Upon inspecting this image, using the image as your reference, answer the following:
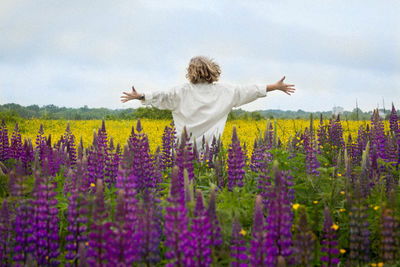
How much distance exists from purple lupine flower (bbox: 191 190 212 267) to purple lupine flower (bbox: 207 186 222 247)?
7 cm

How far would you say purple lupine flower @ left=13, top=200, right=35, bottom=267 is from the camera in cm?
312

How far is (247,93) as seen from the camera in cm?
798

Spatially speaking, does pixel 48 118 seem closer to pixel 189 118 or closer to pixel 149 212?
pixel 189 118

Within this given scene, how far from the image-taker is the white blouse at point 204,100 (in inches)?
Result: 309

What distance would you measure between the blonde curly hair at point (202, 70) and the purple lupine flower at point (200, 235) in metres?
5.27

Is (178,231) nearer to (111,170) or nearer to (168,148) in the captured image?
(111,170)

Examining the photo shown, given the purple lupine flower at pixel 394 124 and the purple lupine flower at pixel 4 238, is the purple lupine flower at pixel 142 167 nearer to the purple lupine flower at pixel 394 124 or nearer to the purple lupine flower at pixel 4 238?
the purple lupine flower at pixel 4 238

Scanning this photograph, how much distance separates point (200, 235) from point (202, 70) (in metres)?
5.35

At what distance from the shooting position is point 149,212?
2941mm

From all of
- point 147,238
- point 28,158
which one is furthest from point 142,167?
point 28,158

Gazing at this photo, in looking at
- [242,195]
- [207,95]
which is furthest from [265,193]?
[207,95]

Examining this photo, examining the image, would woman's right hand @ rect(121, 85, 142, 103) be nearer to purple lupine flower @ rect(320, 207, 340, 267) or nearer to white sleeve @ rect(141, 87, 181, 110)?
white sleeve @ rect(141, 87, 181, 110)

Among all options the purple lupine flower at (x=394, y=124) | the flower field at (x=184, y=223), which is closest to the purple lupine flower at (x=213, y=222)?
the flower field at (x=184, y=223)

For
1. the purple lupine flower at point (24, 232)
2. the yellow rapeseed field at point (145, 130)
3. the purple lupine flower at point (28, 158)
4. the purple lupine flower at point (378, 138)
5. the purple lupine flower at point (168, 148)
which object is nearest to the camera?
the purple lupine flower at point (24, 232)
